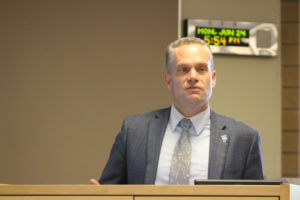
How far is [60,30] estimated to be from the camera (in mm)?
4258

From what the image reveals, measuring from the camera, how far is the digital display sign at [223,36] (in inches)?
157

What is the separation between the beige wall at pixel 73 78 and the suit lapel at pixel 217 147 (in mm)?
1894

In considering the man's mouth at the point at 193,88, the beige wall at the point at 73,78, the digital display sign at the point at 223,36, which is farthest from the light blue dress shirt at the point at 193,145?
the beige wall at the point at 73,78

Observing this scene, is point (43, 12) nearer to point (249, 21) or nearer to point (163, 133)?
point (249, 21)

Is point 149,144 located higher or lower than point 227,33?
lower

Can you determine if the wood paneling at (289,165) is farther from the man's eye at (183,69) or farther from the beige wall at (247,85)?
the man's eye at (183,69)

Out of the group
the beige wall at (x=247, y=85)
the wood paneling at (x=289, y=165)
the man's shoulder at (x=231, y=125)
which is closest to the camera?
the man's shoulder at (x=231, y=125)

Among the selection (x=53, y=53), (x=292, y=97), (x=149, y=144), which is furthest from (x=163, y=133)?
(x=292, y=97)

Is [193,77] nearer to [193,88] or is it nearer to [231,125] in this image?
[193,88]

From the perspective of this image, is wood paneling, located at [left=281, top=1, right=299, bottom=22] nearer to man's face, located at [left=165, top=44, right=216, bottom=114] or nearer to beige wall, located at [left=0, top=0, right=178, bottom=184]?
beige wall, located at [left=0, top=0, right=178, bottom=184]

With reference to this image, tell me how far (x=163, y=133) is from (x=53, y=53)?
2.15 meters

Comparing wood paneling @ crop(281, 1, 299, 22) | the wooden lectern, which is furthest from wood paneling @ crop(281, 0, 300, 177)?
the wooden lectern

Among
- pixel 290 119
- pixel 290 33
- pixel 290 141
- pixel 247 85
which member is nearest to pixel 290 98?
pixel 290 119

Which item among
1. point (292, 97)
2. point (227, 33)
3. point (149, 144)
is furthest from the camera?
point (292, 97)
